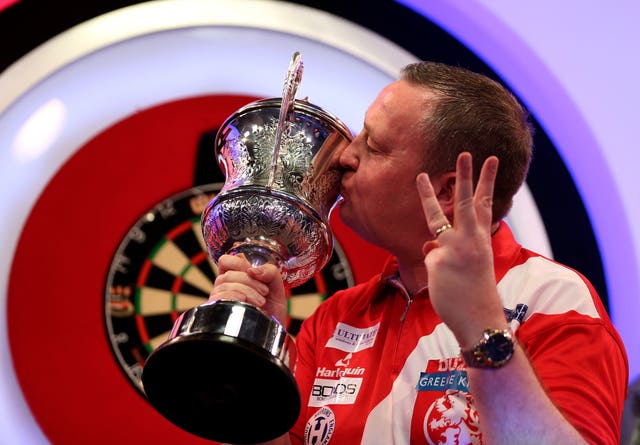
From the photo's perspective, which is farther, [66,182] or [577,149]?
[577,149]

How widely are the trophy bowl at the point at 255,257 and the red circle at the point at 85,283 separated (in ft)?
1.65

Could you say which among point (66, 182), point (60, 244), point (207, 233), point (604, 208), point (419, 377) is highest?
point (604, 208)

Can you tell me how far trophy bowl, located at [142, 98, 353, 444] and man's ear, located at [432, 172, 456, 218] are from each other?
0.21 m

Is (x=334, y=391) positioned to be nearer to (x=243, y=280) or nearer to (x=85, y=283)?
(x=243, y=280)

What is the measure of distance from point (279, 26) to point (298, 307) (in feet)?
2.52

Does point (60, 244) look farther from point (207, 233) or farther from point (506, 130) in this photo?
point (506, 130)

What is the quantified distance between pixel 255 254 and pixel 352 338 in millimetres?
295

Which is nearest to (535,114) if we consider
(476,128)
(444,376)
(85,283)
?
(476,128)

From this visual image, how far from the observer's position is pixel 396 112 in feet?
5.47

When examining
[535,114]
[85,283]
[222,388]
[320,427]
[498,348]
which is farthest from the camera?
[535,114]

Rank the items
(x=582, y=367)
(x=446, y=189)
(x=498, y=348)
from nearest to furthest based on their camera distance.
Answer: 1. (x=498, y=348)
2. (x=582, y=367)
3. (x=446, y=189)

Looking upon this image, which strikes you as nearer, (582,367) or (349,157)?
(582,367)

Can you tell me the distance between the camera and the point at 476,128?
1.61 m

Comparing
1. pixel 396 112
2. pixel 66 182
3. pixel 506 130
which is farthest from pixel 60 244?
pixel 506 130
